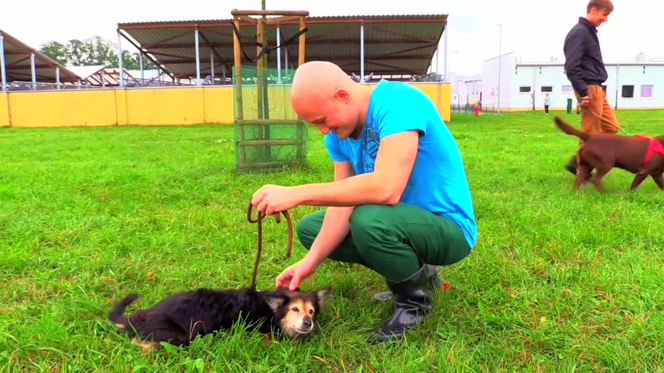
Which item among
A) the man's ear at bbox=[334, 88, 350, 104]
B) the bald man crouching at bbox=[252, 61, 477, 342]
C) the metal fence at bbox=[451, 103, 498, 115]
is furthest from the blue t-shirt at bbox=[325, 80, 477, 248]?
the metal fence at bbox=[451, 103, 498, 115]

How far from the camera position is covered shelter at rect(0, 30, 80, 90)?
76.7 feet

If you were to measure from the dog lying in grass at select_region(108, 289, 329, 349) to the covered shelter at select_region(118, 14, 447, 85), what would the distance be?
51.0ft

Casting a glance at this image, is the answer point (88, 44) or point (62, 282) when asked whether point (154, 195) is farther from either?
point (88, 44)

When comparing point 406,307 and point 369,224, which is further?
point 406,307

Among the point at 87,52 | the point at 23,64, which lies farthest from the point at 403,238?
the point at 87,52

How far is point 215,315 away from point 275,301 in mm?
275

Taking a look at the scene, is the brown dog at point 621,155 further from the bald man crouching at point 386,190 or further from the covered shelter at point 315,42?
the covered shelter at point 315,42

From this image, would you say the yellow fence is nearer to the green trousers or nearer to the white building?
the green trousers

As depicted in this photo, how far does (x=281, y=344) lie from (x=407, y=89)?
1247 millimetres

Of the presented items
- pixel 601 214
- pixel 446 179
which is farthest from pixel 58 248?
pixel 601 214

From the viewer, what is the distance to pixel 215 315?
228 centimetres

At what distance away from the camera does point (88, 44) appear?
86.1 meters

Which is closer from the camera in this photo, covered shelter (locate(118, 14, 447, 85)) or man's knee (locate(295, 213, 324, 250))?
man's knee (locate(295, 213, 324, 250))

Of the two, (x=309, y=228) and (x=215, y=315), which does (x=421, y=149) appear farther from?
(x=215, y=315)
